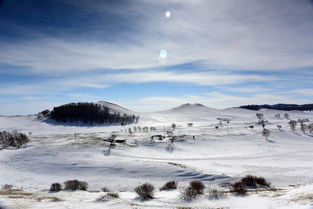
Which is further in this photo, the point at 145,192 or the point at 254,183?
the point at 254,183

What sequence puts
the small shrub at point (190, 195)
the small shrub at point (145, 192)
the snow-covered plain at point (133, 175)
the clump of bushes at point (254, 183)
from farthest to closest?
the clump of bushes at point (254, 183), the small shrub at point (145, 192), the small shrub at point (190, 195), the snow-covered plain at point (133, 175)

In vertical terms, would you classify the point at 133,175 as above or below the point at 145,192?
below

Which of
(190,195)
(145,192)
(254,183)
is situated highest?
(145,192)

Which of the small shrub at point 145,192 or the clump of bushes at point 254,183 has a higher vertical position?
the small shrub at point 145,192

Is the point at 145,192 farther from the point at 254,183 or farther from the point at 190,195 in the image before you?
the point at 254,183

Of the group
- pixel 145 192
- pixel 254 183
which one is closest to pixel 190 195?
pixel 145 192

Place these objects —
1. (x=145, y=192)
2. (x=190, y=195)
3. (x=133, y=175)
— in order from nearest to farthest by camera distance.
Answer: (x=190, y=195), (x=145, y=192), (x=133, y=175)

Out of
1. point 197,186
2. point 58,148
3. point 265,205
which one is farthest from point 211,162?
point 58,148

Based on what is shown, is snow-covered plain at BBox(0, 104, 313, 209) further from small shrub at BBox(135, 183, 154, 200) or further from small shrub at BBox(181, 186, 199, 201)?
small shrub at BBox(135, 183, 154, 200)

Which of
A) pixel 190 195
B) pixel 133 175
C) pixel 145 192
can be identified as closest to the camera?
pixel 190 195

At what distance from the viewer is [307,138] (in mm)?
105250

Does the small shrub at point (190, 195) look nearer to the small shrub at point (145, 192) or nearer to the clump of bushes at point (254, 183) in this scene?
the small shrub at point (145, 192)

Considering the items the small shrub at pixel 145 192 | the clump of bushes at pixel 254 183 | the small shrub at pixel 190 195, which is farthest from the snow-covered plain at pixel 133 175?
the clump of bushes at pixel 254 183

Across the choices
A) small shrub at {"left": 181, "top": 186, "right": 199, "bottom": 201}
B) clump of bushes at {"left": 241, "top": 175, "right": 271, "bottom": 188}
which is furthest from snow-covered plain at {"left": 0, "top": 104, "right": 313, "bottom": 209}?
clump of bushes at {"left": 241, "top": 175, "right": 271, "bottom": 188}
